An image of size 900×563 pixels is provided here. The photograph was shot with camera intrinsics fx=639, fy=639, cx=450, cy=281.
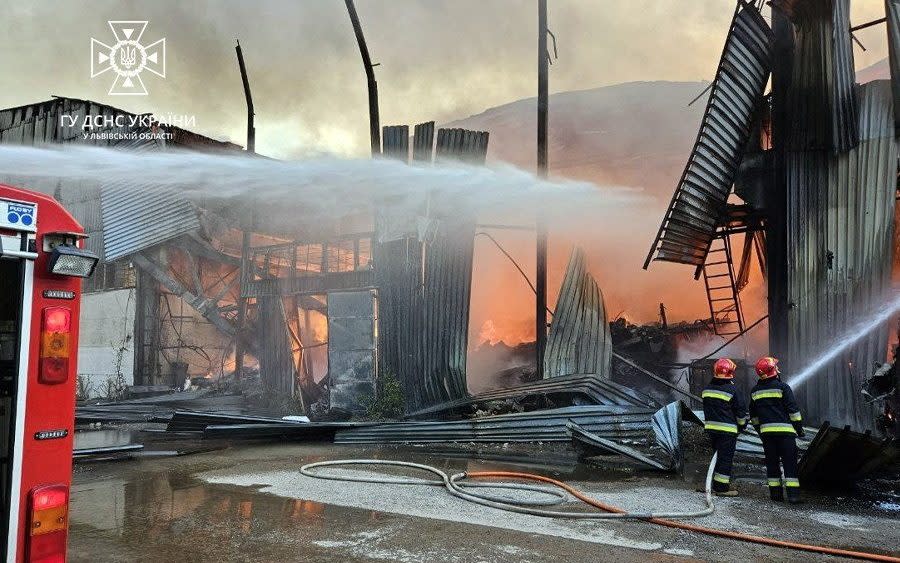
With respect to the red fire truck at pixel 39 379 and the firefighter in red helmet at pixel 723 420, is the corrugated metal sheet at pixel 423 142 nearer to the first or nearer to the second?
the firefighter in red helmet at pixel 723 420

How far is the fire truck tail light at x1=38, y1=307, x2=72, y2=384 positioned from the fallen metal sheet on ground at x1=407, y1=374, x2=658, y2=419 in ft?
29.3

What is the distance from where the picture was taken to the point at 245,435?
411 inches

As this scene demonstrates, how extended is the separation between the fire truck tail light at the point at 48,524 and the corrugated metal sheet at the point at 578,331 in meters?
10.0

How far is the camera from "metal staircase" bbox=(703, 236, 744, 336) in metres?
12.6

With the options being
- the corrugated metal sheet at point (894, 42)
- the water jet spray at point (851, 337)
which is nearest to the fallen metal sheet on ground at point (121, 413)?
the water jet spray at point (851, 337)

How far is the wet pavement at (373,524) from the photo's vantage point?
4.54 metres

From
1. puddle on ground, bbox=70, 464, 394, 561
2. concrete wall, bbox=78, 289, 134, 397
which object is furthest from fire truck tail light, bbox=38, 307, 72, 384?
concrete wall, bbox=78, 289, 134, 397

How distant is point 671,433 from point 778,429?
60.3 inches

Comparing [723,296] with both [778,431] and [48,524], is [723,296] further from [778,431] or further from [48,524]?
[48,524]

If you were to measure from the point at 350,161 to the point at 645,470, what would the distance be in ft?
24.9

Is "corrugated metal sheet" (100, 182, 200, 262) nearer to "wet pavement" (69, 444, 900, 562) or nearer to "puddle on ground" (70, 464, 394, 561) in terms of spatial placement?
"wet pavement" (69, 444, 900, 562)

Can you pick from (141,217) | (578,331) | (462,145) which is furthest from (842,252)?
(141,217)

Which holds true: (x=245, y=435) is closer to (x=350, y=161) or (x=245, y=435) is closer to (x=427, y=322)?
(x=427, y=322)

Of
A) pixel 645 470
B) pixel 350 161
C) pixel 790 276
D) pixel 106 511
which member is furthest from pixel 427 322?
pixel 106 511
